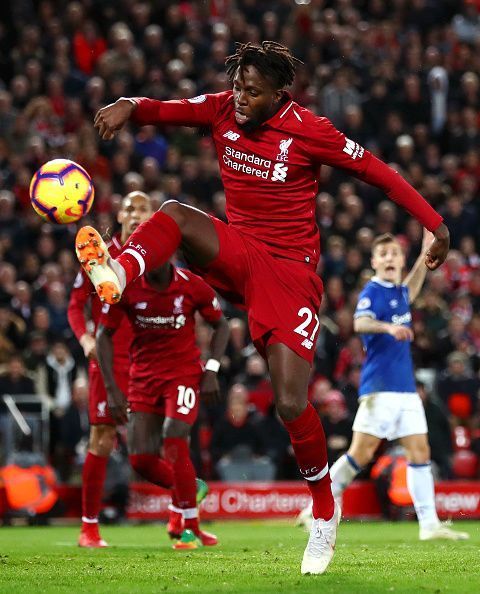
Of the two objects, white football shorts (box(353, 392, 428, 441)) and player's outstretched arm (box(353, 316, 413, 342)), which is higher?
player's outstretched arm (box(353, 316, 413, 342))

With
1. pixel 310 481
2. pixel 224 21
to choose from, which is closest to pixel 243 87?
pixel 310 481

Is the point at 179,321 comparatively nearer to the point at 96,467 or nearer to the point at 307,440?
the point at 96,467

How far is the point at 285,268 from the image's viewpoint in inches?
273

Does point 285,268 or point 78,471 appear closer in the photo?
point 285,268

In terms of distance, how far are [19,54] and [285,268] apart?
47.5ft

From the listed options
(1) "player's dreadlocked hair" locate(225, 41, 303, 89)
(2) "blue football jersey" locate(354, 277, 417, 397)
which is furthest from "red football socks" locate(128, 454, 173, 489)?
(1) "player's dreadlocked hair" locate(225, 41, 303, 89)

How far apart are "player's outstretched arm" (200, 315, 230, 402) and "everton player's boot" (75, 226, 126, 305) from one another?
3225 mm

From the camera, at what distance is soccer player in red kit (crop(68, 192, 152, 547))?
959cm

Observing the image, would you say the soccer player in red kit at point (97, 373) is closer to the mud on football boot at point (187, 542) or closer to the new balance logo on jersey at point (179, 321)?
the new balance logo on jersey at point (179, 321)

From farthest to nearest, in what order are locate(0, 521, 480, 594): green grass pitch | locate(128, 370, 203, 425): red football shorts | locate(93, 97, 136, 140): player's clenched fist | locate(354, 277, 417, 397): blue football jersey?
locate(354, 277, 417, 397): blue football jersey
locate(128, 370, 203, 425): red football shorts
locate(93, 97, 136, 140): player's clenched fist
locate(0, 521, 480, 594): green grass pitch

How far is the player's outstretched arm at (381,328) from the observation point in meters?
9.98

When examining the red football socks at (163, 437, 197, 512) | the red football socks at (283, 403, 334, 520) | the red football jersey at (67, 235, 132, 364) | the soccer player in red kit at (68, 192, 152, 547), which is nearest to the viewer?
the red football socks at (283, 403, 334, 520)

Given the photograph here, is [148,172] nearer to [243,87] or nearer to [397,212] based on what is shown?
[397,212]

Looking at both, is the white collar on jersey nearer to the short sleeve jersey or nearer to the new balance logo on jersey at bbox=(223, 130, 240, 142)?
the short sleeve jersey
